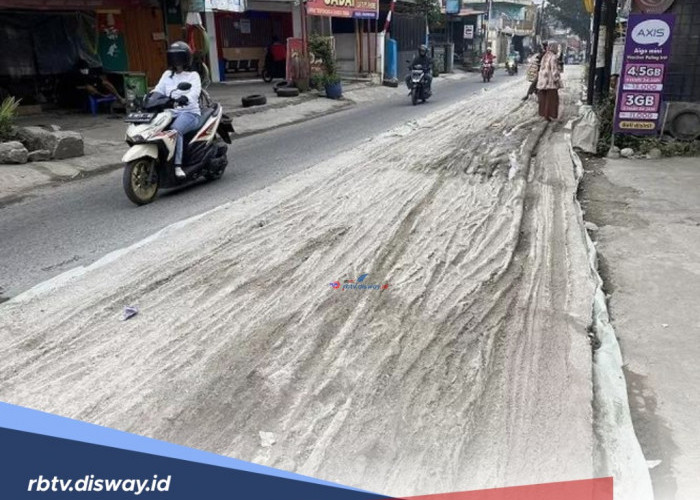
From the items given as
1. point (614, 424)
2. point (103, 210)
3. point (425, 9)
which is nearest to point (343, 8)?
point (425, 9)

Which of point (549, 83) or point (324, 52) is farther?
point (324, 52)

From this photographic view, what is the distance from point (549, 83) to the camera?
11945 millimetres

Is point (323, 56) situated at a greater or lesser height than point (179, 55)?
greater

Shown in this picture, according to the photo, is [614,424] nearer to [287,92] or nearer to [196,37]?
[196,37]

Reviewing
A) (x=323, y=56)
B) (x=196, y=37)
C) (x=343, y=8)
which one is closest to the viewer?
(x=196, y=37)

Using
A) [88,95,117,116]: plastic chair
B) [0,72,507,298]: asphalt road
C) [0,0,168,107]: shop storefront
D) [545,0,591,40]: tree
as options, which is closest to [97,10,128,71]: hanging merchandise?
[0,0,168,107]: shop storefront

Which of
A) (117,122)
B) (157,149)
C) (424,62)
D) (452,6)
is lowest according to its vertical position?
(117,122)

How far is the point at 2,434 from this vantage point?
8.88 ft

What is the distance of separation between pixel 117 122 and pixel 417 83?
8.52m

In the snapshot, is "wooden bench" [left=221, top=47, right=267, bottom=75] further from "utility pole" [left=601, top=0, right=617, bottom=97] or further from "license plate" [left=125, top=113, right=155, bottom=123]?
"license plate" [left=125, top=113, right=155, bottom=123]

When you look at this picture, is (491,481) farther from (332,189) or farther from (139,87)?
(139,87)

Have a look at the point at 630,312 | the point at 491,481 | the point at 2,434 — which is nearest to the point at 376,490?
the point at 491,481

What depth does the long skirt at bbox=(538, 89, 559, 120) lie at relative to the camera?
40.0 feet

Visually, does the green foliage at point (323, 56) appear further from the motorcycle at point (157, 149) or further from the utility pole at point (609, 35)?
the motorcycle at point (157, 149)
